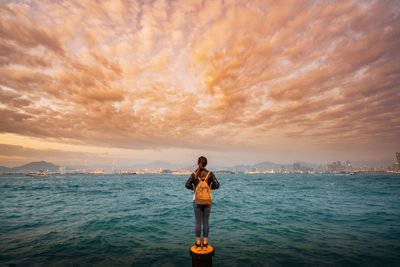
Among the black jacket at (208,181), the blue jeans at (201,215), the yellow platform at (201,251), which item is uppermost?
the black jacket at (208,181)

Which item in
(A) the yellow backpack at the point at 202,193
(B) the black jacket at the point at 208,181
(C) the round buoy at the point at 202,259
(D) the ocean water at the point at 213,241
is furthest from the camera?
(D) the ocean water at the point at 213,241

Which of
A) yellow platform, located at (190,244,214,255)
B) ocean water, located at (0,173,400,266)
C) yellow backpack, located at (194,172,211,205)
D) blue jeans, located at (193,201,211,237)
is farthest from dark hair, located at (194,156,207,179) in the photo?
ocean water, located at (0,173,400,266)

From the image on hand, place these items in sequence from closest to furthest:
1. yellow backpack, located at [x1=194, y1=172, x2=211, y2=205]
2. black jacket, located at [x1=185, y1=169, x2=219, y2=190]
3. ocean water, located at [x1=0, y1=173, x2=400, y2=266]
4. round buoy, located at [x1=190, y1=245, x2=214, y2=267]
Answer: round buoy, located at [x1=190, y1=245, x2=214, y2=267], yellow backpack, located at [x1=194, y1=172, x2=211, y2=205], black jacket, located at [x1=185, y1=169, x2=219, y2=190], ocean water, located at [x1=0, y1=173, x2=400, y2=266]

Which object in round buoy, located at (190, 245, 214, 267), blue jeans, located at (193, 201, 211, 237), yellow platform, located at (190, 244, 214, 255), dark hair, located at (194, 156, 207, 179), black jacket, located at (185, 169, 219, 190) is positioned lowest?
round buoy, located at (190, 245, 214, 267)

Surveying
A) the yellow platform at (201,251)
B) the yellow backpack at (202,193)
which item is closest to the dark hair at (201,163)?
the yellow backpack at (202,193)

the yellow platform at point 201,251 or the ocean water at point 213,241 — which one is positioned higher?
the yellow platform at point 201,251

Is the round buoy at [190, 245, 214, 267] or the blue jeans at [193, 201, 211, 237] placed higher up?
the blue jeans at [193, 201, 211, 237]

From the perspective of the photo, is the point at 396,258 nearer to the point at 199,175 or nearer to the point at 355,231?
the point at 355,231

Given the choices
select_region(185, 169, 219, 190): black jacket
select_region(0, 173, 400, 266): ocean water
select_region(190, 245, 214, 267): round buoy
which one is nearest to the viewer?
select_region(190, 245, 214, 267): round buoy

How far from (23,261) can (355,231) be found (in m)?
15.8

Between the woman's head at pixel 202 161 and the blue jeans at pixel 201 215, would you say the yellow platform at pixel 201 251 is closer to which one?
the blue jeans at pixel 201 215

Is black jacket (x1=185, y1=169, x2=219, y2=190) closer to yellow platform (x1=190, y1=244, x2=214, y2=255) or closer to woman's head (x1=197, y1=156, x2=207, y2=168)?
woman's head (x1=197, y1=156, x2=207, y2=168)

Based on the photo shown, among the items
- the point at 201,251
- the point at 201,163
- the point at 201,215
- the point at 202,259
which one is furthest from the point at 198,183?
the point at 202,259

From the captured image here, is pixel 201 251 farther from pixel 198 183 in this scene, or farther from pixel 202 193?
pixel 198 183
